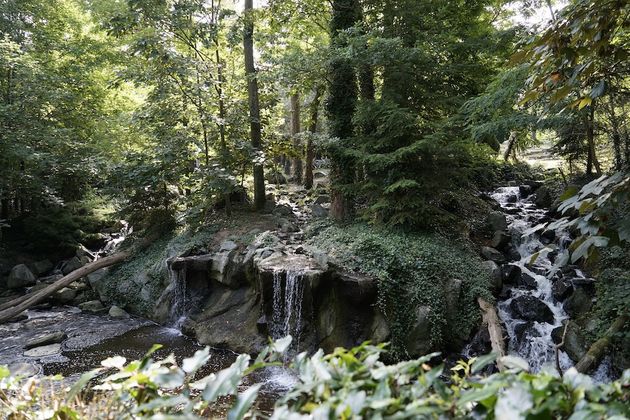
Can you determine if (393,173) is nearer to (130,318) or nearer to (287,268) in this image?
(287,268)

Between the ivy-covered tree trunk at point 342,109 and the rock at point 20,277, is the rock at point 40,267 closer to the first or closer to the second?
the rock at point 20,277

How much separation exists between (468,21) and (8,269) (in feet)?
46.6

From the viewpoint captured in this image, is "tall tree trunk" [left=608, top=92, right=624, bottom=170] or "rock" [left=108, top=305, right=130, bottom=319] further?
"tall tree trunk" [left=608, top=92, right=624, bottom=170]

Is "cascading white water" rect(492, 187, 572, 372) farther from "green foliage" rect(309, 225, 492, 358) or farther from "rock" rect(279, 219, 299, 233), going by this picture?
"rock" rect(279, 219, 299, 233)

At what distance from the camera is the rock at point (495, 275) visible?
729 cm

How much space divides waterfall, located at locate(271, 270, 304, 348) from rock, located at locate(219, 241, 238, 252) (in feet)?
6.61

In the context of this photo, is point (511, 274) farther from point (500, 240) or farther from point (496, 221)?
point (496, 221)

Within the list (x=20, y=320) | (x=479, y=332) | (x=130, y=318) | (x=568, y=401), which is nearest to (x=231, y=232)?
(x=130, y=318)

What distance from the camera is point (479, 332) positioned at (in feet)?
21.5

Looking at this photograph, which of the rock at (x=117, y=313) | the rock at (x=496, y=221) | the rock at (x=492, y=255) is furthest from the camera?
the rock at (x=117, y=313)

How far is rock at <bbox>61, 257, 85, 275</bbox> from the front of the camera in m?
11.9

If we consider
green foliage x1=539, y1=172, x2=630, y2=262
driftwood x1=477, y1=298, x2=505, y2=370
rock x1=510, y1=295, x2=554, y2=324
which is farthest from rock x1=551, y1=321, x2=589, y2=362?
green foliage x1=539, y1=172, x2=630, y2=262

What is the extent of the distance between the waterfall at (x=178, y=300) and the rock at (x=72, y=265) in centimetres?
464

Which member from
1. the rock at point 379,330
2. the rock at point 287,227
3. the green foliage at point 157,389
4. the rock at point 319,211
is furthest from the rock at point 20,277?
the green foliage at point 157,389
